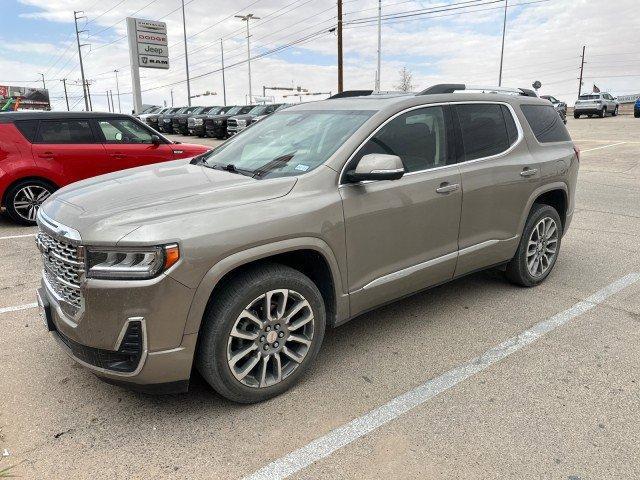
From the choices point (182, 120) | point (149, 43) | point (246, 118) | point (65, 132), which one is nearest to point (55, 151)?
point (65, 132)

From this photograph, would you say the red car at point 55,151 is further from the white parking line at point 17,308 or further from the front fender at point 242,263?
the front fender at point 242,263

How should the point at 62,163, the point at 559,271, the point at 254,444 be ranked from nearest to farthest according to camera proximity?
the point at 254,444
the point at 559,271
the point at 62,163

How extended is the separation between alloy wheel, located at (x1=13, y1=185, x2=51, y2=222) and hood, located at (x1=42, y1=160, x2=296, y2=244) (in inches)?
187

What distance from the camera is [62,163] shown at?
761 centimetres

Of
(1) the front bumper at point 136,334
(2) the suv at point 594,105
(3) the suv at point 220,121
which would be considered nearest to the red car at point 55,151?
(1) the front bumper at point 136,334

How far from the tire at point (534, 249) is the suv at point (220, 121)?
22.9 meters

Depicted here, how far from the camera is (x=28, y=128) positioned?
7.44m

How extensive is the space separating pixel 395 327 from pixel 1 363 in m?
2.78

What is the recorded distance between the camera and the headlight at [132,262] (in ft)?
7.97

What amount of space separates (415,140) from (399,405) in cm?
181

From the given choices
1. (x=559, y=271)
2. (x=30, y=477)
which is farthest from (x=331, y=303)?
(x=559, y=271)

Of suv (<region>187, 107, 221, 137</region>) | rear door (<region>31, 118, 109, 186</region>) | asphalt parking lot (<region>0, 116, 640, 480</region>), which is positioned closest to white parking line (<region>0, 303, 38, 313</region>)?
asphalt parking lot (<region>0, 116, 640, 480</region>)

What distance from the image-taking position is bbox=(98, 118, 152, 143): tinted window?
8.09 meters

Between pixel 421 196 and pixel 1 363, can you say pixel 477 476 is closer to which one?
pixel 421 196
